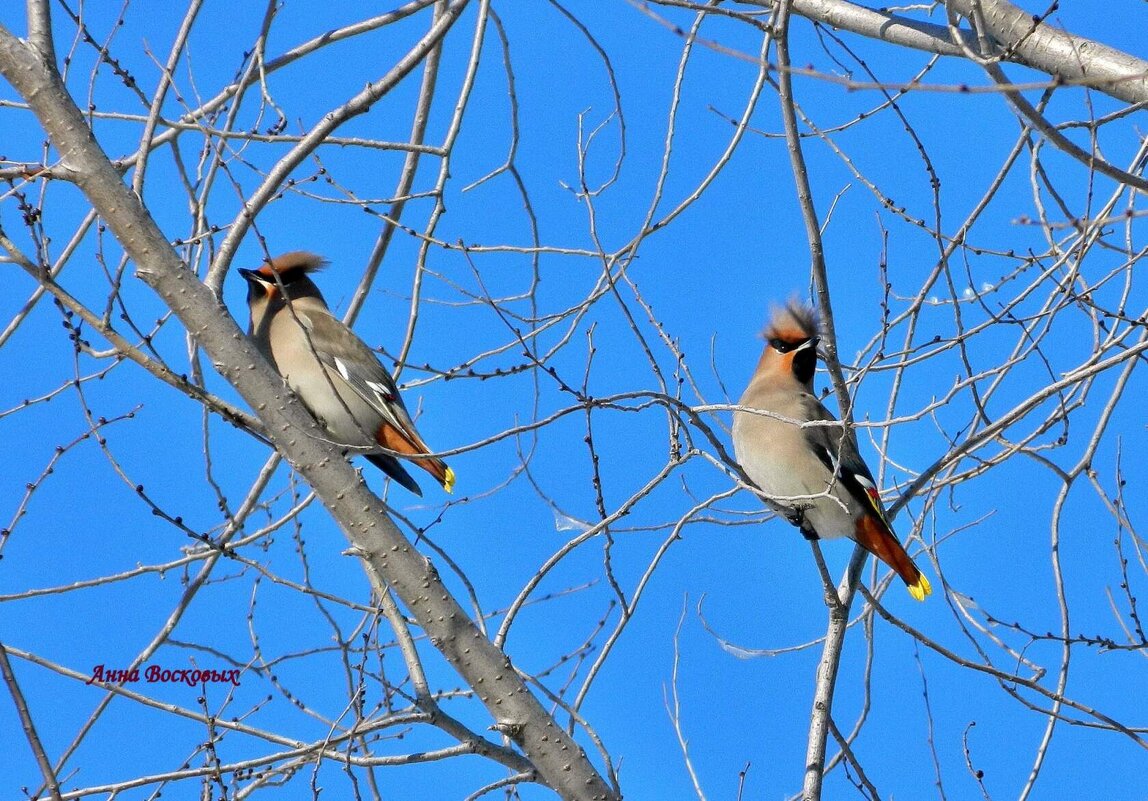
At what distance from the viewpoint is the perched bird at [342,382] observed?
5004 millimetres

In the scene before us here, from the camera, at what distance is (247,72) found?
4066mm

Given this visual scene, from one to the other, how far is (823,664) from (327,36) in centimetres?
251

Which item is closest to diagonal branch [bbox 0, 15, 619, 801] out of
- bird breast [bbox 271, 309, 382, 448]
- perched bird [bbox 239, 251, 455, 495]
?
perched bird [bbox 239, 251, 455, 495]

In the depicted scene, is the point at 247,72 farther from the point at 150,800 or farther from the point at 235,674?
the point at 150,800

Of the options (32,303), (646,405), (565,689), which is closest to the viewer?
(646,405)

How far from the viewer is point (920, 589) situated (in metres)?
4.67

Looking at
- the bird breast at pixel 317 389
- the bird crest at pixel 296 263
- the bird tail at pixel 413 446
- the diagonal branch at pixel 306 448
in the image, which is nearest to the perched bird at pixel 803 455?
the bird tail at pixel 413 446

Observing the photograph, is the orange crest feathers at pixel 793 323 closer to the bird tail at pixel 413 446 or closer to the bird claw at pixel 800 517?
the bird claw at pixel 800 517

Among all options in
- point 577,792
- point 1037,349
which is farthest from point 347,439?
point 1037,349

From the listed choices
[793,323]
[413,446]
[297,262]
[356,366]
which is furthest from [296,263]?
[793,323]

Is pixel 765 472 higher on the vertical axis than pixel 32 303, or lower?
lower

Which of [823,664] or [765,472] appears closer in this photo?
[823,664]

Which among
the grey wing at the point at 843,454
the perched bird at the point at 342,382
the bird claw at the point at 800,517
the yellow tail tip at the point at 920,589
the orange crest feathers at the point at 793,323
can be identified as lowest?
the yellow tail tip at the point at 920,589

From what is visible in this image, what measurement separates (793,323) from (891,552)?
1.14 m
